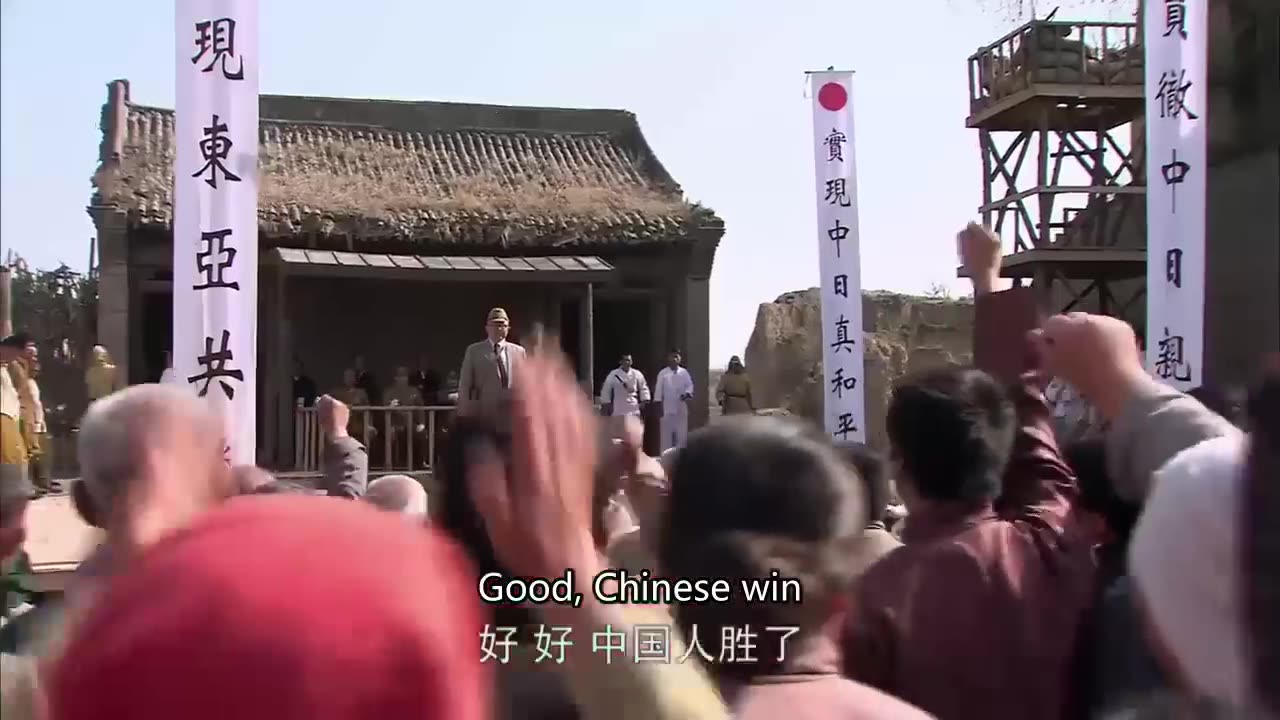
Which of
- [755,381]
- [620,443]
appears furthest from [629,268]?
[620,443]

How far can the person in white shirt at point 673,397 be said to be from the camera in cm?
1201

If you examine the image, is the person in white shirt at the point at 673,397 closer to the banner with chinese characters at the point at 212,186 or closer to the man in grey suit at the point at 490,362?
the man in grey suit at the point at 490,362

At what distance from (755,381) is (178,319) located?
1560cm

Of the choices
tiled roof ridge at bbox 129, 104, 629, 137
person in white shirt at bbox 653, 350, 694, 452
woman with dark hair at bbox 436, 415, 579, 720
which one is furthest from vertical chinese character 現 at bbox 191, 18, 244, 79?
tiled roof ridge at bbox 129, 104, 629, 137

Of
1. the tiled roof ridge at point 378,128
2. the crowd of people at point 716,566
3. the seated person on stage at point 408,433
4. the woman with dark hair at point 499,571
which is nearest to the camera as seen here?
the crowd of people at point 716,566

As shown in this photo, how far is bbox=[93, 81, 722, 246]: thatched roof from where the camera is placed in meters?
12.0

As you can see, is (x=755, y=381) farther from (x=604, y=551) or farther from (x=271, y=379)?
(x=604, y=551)

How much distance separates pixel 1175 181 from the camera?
7.00 m

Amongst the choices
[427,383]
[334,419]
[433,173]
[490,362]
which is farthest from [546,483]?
[433,173]

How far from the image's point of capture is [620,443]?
289cm

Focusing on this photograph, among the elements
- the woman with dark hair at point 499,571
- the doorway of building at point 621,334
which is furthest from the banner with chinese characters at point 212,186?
the doorway of building at point 621,334

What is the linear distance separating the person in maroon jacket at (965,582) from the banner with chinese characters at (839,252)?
230 inches

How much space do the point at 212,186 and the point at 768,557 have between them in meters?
4.17

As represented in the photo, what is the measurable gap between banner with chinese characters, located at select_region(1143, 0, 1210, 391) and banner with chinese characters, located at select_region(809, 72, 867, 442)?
6.59ft
